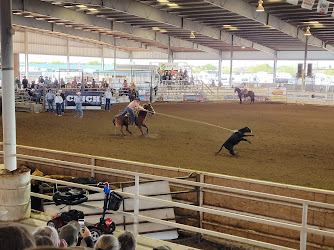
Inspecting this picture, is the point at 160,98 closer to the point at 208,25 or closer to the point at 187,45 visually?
the point at 208,25

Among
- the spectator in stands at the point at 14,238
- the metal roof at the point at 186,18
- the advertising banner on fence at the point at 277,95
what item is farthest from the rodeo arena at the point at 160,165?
the advertising banner on fence at the point at 277,95

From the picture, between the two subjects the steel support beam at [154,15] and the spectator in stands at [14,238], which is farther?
the steel support beam at [154,15]

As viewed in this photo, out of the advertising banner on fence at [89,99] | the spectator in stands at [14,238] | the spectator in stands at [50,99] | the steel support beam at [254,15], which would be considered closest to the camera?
the spectator in stands at [14,238]

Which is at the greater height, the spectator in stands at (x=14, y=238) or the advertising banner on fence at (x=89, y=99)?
the spectator in stands at (x=14, y=238)

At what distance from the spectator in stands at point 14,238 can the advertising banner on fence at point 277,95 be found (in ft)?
121

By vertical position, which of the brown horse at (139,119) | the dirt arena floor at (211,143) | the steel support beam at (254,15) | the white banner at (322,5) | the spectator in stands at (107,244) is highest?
the steel support beam at (254,15)

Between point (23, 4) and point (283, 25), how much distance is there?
18559mm

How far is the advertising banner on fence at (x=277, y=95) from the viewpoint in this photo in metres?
37.0

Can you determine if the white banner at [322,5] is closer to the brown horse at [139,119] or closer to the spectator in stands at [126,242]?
the brown horse at [139,119]

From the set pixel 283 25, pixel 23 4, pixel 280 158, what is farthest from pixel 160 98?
pixel 280 158

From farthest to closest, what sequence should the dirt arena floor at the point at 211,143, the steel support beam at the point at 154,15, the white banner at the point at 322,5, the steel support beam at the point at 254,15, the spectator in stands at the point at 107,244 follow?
the steel support beam at the point at 154,15, the steel support beam at the point at 254,15, the white banner at the point at 322,5, the dirt arena floor at the point at 211,143, the spectator in stands at the point at 107,244

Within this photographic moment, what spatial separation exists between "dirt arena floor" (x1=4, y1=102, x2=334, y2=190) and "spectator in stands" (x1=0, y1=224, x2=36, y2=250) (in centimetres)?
861

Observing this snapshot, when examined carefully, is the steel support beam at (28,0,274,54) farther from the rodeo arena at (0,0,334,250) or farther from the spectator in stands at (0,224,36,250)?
the spectator in stands at (0,224,36,250)

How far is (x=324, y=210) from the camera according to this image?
25.0ft
